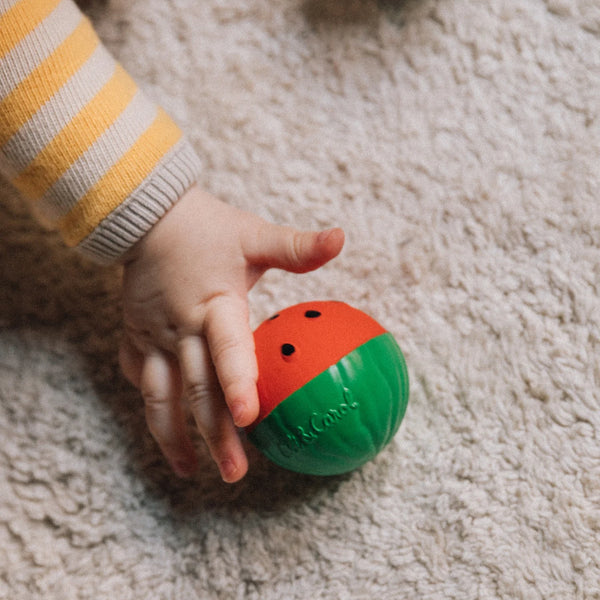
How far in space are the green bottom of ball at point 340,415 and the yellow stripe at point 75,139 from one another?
10.5 inches

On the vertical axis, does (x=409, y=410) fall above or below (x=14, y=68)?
below

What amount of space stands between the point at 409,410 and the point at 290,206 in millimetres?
241

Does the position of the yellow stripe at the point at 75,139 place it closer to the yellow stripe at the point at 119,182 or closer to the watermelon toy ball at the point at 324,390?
the yellow stripe at the point at 119,182

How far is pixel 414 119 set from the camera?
2.23 ft

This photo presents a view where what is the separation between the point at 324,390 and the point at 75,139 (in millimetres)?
289

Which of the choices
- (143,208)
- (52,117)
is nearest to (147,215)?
(143,208)

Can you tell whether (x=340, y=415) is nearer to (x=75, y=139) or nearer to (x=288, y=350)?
(x=288, y=350)

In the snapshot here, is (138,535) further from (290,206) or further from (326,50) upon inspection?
(326,50)

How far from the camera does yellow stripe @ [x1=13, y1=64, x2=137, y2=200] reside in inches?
20.8

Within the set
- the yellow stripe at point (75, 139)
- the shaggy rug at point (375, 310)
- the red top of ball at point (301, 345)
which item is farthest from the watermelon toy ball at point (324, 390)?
the yellow stripe at point (75, 139)

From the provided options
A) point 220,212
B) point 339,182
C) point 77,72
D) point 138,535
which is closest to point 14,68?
point 77,72

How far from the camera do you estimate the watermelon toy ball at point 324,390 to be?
0.49 m

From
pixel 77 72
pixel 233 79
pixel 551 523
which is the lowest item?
pixel 551 523

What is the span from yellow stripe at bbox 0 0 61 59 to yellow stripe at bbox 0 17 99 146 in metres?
0.03
